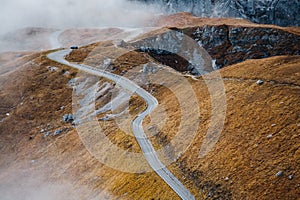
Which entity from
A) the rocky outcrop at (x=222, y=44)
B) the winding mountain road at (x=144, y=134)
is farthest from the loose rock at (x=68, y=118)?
the rocky outcrop at (x=222, y=44)

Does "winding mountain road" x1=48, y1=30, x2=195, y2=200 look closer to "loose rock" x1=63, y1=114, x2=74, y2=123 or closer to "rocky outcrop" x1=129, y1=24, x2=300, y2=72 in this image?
"loose rock" x1=63, y1=114, x2=74, y2=123

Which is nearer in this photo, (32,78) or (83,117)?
(83,117)

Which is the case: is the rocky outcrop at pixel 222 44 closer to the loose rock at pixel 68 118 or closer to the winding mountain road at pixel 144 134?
the winding mountain road at pixel 144 134

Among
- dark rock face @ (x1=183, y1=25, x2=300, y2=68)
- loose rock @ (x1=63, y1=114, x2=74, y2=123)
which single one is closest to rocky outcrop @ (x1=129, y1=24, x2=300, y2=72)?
dark rock face @ (x1=183, y1=25, x2=300, y2=68)

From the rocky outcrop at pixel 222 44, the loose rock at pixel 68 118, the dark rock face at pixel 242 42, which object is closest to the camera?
the loose rock at pixel 68 118

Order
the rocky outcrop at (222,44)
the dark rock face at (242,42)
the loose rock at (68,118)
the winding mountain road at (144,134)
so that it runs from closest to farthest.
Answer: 1. the winding mountain road at (144,134)
2. the loose rock at (68,118)
3. the dark rock face at (242,42)
4. the rocky outcrop at (222,44)

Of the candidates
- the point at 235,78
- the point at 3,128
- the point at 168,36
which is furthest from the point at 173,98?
the point at 168,36

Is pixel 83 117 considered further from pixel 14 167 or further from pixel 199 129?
pixel 199 129

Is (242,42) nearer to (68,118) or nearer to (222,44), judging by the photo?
→ (222,44)
